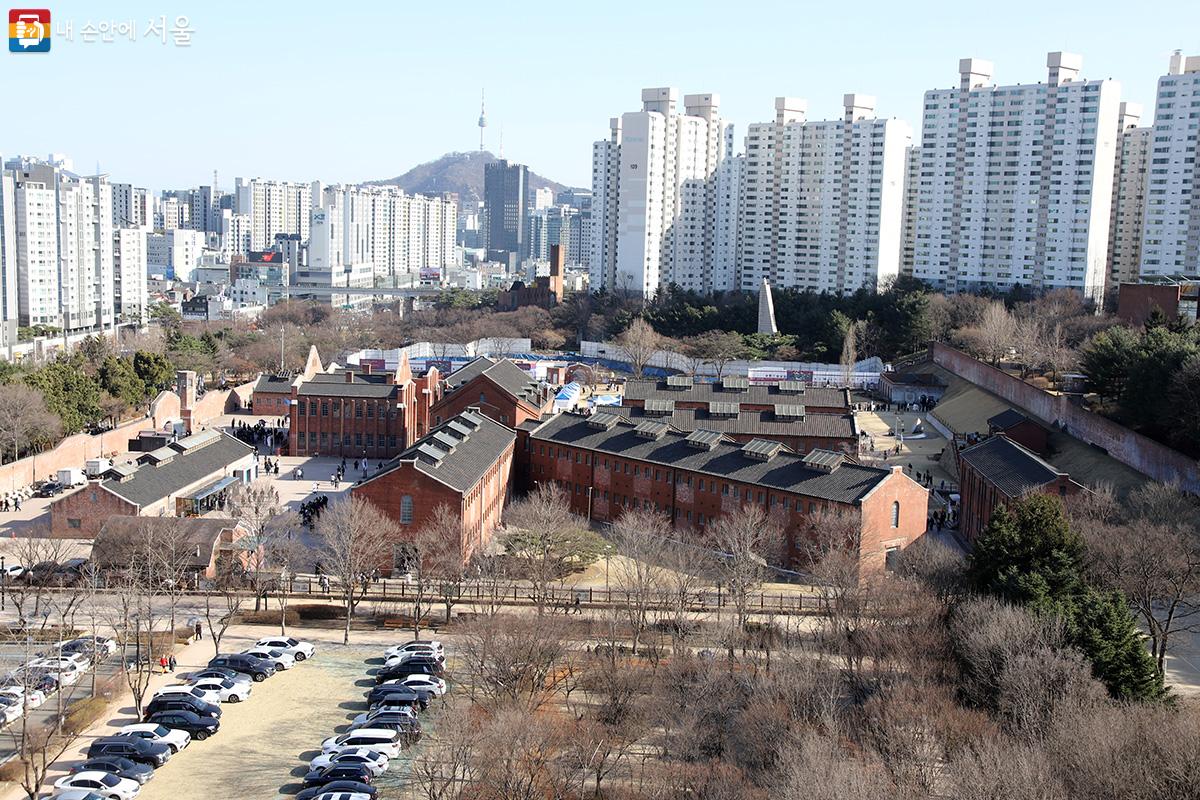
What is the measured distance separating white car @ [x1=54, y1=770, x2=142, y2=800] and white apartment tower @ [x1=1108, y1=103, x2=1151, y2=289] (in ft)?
235

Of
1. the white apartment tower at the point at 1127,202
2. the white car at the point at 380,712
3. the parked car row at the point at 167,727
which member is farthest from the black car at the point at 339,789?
the white apartment tower at the point at 1127,202

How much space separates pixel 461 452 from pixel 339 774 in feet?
50.9

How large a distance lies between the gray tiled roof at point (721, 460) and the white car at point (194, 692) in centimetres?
1550

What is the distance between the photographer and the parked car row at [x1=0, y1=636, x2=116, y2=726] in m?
20.4

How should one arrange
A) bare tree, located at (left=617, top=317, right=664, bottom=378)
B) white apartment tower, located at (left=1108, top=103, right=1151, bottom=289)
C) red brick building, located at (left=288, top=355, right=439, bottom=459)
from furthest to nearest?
white apartment tower, located at (left=1108, top=103, right=1151, bottom=289) → bare tree, located at (left=617, top=317, right=664, bottom=378) → red brick building, located at (left=288, top=355, right=439, bottom=459)

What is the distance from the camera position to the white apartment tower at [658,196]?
8900 centimetres

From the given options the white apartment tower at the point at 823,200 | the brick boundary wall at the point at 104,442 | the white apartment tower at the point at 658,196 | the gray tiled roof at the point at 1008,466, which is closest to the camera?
the gray tiled roof at the point at 1008,466

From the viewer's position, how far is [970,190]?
77625 mm

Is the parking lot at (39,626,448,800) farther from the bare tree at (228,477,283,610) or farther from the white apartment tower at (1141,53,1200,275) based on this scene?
the white apartment tower at (1141,53,1200,275)

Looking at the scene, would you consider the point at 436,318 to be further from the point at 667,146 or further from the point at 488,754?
the point at 488,754

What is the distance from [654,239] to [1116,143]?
107ft

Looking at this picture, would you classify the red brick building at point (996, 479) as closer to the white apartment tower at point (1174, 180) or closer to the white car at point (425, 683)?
the white car at point (425, 683)

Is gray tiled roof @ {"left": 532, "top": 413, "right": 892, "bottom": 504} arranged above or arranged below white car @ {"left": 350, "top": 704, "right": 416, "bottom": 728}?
above

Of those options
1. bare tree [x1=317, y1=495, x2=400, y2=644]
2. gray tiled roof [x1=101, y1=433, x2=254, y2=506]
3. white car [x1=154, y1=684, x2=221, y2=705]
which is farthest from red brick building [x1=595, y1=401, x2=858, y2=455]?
white car [x1=154, y1=684, x2=221, y2=705]
